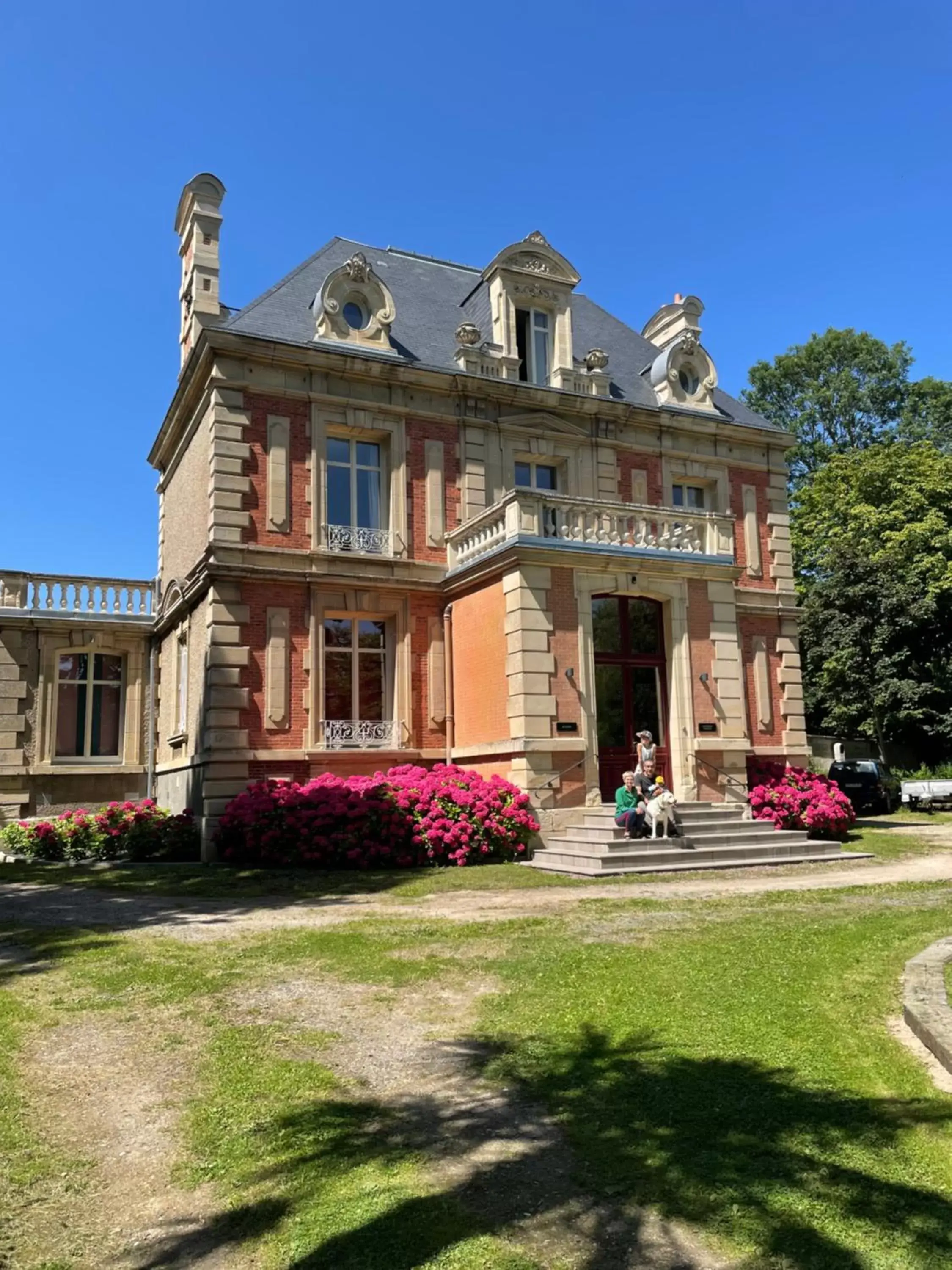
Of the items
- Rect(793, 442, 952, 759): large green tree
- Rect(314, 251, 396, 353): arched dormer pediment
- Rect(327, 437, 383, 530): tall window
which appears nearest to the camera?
Rect(327, 437, 383, 530): tall window

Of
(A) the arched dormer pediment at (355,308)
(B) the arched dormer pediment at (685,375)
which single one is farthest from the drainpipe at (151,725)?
(B) the arched dormer pediment at (685,375)

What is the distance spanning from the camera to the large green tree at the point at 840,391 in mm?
44500

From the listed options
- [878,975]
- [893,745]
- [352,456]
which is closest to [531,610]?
[352,456]

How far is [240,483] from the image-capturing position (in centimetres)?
1716

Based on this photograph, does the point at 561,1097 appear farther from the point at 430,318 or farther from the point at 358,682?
the point at 430,318

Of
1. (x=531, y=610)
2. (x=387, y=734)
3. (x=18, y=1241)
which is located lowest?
(x=18, y=1241)

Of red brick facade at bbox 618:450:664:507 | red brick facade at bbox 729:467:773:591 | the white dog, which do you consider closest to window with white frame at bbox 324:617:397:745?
the white dog

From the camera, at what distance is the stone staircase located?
13.3 meters

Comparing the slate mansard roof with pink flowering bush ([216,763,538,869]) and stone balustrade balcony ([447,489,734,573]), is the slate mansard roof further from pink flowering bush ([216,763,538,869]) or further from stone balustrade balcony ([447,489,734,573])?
pink flowering bush ([216,763,538,869])

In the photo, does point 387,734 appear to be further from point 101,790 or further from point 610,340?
point 610,340

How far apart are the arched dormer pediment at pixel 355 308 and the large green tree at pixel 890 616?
780 inches

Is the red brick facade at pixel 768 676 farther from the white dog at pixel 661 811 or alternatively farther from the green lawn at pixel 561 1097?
the green lawn at pixel 561 1097

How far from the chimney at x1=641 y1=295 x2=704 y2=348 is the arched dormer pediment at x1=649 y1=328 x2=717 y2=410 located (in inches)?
29.2

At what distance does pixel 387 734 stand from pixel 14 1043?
12603 mm
